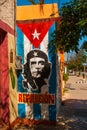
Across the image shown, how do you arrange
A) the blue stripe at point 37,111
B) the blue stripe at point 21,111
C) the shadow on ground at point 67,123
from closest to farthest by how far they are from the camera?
1. the shadow on ground at point 67,123
2. the blue stripe at point 37,111
3. the blue stripe at point 21,111

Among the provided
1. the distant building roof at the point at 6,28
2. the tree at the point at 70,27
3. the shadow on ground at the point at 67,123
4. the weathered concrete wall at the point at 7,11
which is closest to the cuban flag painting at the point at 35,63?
the weathered concrete wall at the point at 7,11

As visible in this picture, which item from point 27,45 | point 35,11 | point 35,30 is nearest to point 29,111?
point 27,45

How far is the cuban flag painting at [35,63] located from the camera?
11891mm

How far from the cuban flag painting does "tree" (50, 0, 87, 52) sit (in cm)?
371

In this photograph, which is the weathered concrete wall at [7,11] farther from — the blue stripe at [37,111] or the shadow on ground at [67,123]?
the shadow on ground at [67,123]

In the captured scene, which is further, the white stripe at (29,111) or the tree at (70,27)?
the white stripe at (29,111)

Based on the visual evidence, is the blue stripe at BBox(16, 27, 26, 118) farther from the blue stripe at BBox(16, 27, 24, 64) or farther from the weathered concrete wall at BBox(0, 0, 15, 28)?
the weathered concrete wall at BBox(0, 0, 15, 28)

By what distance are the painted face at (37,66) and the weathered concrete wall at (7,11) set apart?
4.66 ft

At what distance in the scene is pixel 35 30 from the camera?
39.6 ft

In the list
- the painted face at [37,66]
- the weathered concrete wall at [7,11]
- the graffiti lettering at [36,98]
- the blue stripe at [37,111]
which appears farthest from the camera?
the painted face at [37,66]

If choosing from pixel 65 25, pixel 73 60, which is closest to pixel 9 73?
pixel 65 25

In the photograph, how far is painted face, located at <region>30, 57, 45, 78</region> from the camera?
1208 centimetres

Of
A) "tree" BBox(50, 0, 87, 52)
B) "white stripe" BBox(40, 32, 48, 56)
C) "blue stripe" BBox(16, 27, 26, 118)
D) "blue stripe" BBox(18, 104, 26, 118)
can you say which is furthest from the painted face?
"tree" BBox(50, 0, 87, 52)

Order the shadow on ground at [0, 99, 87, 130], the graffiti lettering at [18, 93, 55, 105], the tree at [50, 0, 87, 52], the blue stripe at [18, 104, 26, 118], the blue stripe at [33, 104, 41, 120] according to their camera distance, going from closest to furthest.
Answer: the tree at [50, 0, 87, 52] → the shadow on ground at [0, 99, 87, 130] → the graffiti lettering at [18, 93, 55, 105] → the blue stripe at [33, 104, 41, 120] → the blue stripe at [18, 104, 26, 118]
